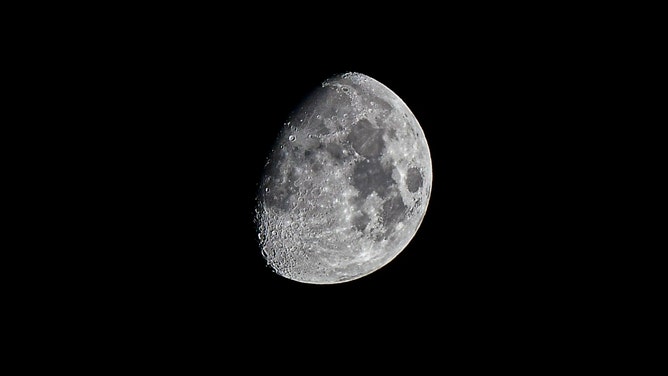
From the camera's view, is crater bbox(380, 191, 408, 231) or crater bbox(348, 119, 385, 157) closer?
crater bbox(348, 119, 385, 157)

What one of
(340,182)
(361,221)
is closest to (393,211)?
(361,221)

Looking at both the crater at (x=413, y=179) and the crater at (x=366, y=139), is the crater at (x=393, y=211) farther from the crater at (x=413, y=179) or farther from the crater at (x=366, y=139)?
the crater at (x=366, y=139)

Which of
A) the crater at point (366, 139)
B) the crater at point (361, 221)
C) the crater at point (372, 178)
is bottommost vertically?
the crater at point (361, 221)

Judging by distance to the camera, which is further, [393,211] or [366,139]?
[393,211]

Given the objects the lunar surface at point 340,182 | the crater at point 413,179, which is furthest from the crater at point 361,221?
the crater at point 413,179

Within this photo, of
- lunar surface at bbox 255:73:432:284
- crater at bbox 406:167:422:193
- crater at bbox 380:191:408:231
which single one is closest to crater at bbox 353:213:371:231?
lunar surface at bbox 255:73:432:284

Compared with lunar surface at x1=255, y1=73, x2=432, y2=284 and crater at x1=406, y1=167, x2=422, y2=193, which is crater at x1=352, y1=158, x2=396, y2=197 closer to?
lunar surface at x1=255, y1=73, x2=432, y2=284

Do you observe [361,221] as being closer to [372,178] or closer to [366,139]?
[372,178]

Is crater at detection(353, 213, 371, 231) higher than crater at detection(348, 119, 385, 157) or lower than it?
lower

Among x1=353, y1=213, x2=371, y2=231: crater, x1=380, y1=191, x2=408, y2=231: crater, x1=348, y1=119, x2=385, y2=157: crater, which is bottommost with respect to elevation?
x1=353, y1=213, x2=371, y2=231: crater

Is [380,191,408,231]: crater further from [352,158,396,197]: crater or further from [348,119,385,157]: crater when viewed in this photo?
[348,119,385,157]: crater
